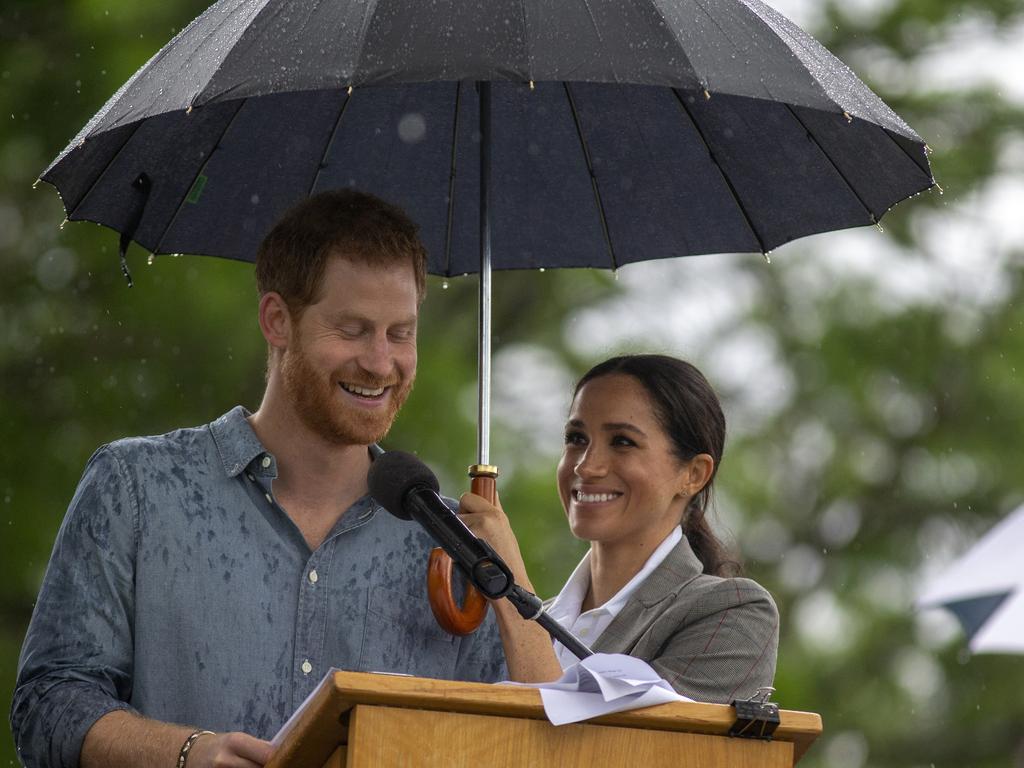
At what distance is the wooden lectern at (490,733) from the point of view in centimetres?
257

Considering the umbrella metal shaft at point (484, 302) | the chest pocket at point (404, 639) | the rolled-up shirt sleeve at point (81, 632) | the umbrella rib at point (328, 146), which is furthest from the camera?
the umbrella rib at point (328, 146)

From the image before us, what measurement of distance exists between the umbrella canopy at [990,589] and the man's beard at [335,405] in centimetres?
170

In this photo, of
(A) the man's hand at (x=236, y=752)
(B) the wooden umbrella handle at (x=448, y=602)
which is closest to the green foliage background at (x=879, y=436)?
(B) the wooden umbrella handle at (x=448, y=602)

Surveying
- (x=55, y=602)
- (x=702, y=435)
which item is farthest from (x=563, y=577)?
(x=55, y=602)

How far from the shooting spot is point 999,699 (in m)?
13.7

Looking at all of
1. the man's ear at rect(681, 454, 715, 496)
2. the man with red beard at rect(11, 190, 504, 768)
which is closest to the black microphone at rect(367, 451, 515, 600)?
the man with red beard at rect(11, 190, 504, 768)

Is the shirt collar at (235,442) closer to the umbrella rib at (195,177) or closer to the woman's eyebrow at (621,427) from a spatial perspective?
the umbrella rib at (195,177)

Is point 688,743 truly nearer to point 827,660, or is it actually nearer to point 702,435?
point 702,435

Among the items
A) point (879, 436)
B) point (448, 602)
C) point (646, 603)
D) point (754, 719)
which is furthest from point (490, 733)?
point (879, 436)

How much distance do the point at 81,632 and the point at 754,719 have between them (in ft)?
4.25

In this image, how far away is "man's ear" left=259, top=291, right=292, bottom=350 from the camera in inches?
148

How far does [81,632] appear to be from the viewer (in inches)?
134

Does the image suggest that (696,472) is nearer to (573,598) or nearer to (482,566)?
(573,598)

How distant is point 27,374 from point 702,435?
5.40 m
